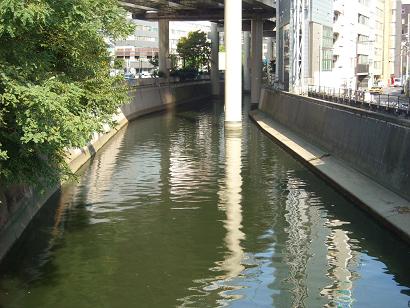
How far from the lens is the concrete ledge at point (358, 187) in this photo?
1821 centimetres

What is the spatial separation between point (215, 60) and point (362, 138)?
302 feet

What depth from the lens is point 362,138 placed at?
26.6 m

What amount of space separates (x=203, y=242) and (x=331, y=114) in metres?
17.9

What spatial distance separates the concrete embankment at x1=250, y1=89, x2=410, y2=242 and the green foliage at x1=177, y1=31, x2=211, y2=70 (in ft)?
297

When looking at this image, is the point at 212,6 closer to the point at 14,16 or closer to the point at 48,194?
the point at 48,194

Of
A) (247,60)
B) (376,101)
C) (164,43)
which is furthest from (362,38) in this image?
(376,101)

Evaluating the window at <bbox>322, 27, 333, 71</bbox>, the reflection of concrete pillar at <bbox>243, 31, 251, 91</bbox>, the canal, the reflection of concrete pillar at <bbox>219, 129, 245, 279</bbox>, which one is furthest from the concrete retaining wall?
the reflection of concrete pillar at <bbox>243, 31, 251, 91</bbox>

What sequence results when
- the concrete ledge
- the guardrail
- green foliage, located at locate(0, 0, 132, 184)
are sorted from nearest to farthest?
green foliage, located at locate(0, 0, 132, 184) → the concrete ledge → the guardrail

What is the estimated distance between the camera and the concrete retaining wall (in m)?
21.1

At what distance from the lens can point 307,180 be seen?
2797 cm

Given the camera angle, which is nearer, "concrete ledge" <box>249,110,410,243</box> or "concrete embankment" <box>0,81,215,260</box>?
"concrete embankment" <box>0,81,215,260</box>

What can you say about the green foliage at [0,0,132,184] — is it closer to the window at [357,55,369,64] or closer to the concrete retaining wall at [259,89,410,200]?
the concrete retaining wall at [259,89,410,200]

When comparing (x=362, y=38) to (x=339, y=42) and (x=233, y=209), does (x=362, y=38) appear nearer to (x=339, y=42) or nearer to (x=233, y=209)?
(x=339, y=42)

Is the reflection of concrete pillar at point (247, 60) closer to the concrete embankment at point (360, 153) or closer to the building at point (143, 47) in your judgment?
the building at point (143, 47)
